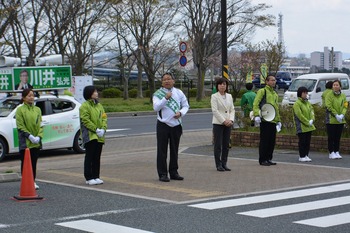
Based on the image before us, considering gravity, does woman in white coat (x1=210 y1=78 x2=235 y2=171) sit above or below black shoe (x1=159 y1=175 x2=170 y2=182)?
above

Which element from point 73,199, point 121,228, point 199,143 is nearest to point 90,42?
point 199,143

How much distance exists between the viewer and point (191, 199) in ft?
31.4

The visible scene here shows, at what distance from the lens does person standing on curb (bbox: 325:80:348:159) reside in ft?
46.5

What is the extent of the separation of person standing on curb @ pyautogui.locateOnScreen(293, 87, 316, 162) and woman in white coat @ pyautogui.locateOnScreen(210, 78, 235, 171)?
6.58 feet

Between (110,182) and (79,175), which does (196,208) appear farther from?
(79,175)

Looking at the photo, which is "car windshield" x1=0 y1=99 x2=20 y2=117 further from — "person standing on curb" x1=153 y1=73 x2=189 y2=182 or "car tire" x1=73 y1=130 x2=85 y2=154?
"person standing on curb" x1=153 y1=73 x2=189 y2=182

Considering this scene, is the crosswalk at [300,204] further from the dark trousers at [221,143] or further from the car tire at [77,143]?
the car tire at [77,143]

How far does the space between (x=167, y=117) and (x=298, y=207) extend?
304 cm

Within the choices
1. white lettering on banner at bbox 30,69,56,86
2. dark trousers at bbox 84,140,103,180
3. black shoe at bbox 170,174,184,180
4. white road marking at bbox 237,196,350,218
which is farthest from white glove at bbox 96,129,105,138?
white lettering on banner at bbox 30,69,56,86

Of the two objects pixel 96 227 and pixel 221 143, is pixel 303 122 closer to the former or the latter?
pixel 221 143

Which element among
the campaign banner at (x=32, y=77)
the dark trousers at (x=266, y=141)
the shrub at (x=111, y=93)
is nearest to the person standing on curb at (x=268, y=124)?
the dark trousers at (x=266, y=141)

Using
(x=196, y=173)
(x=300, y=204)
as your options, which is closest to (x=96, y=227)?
(x=300, y=204)

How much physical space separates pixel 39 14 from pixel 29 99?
21.3 metres

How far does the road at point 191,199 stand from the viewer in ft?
25.9
